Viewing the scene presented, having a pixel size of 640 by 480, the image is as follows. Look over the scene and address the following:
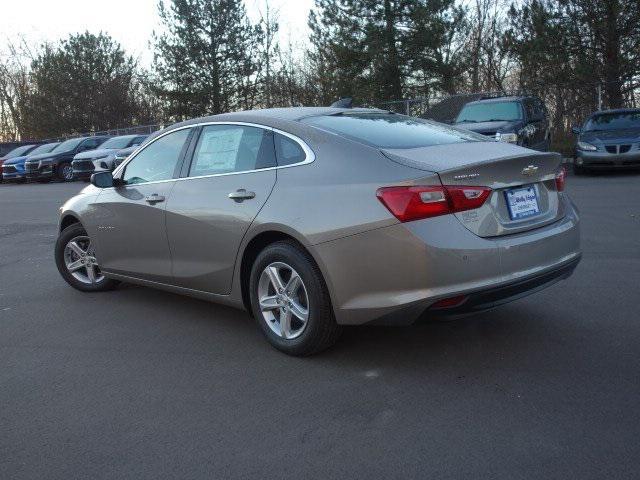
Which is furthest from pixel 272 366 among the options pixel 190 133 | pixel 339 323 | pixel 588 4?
pixel 588 4

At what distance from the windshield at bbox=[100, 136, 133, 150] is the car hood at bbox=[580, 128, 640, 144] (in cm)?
1589

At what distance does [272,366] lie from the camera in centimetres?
419

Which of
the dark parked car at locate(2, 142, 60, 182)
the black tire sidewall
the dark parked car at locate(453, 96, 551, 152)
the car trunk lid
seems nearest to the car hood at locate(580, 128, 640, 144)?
the dark parked car at locate(453, 96, 551, 152)

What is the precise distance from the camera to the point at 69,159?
2616cm

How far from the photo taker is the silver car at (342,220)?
3.67 meters

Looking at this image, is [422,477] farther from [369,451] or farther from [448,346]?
[448,346]

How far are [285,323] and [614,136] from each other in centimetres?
1293

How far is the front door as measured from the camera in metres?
5.15

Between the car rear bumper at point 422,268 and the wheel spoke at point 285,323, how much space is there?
0.46 metres

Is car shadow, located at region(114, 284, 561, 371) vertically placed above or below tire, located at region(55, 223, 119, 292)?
below

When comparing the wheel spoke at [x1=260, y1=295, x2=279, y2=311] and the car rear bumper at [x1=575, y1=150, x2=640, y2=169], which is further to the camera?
the car rear bumper at [x1=575, y1=150, x2=640, y2=169]

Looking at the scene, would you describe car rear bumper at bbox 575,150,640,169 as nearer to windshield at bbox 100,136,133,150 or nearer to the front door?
the front door

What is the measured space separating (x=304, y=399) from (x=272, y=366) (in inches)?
22.2

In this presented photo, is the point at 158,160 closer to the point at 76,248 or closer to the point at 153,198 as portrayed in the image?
the point at 153,198
